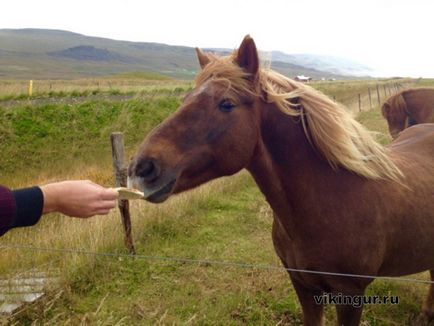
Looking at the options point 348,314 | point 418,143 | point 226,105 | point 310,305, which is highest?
point 226,105

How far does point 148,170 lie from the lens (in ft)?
7.32

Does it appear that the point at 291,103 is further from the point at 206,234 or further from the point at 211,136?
the point at 206,234

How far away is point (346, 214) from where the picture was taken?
2.61 metres

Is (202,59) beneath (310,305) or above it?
above

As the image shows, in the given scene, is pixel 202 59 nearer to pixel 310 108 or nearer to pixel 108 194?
pixel 310 108

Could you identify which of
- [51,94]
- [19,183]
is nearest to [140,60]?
[51,94]

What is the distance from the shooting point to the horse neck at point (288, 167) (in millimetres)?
2576

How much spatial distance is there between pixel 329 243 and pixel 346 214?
8.9 inches

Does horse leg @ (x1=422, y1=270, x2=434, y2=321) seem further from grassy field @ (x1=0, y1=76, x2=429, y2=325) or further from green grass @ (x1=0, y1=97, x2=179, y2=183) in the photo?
green grass @ (x1=0, y1=97, x2=179, y2=183)

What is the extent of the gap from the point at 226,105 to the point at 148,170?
2.08ft

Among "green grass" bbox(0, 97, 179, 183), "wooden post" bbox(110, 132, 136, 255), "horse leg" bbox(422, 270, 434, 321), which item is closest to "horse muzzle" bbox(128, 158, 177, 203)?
"wooden post" bbox(110, 132, 136, 255)

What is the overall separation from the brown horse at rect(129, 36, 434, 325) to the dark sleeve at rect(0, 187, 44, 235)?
57 centimetres

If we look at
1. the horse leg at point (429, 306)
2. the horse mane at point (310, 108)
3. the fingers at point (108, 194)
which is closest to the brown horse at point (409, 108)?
the horse leg at point (429, 306)

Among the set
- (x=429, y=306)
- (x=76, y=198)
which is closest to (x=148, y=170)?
(x=76, y=198)
